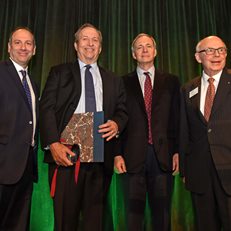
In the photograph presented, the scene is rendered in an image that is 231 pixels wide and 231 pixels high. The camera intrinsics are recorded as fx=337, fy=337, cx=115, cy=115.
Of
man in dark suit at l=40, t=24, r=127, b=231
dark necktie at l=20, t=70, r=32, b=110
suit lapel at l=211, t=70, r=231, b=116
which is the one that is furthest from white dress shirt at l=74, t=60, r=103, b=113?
suit lapel at l=211, t=70, r=231, b=116

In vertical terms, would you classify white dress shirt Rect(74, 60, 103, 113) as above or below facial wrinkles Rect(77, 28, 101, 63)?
below

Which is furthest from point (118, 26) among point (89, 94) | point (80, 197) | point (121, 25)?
point (80, 197)

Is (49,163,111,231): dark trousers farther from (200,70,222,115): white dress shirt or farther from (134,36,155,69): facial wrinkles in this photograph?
(134,36,155,69): facial wrinkles

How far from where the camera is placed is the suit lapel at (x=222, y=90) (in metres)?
2.19

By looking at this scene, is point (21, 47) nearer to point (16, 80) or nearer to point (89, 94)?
point (16, 80)

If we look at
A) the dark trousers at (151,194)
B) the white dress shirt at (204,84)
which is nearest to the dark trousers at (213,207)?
the dark trousers at (151,194)

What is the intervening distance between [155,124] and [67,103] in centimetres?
68

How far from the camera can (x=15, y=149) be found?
7.19 ft

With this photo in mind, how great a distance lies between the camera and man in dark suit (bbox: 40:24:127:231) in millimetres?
2037

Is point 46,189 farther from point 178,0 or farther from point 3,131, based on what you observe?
point 178,0

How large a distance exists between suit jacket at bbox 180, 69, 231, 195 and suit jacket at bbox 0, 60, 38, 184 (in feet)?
3.53

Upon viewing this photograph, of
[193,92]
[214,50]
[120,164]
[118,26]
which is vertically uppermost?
[118,26]

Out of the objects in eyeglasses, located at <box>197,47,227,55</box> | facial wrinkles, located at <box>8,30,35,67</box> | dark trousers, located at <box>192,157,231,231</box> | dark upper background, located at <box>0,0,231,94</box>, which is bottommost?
dark trousers, located at <box>192,157,231,231</box>

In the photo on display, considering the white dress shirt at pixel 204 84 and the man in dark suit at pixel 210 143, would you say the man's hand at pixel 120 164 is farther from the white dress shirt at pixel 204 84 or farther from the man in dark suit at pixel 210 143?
the white dress shirt at pixel 204 84
